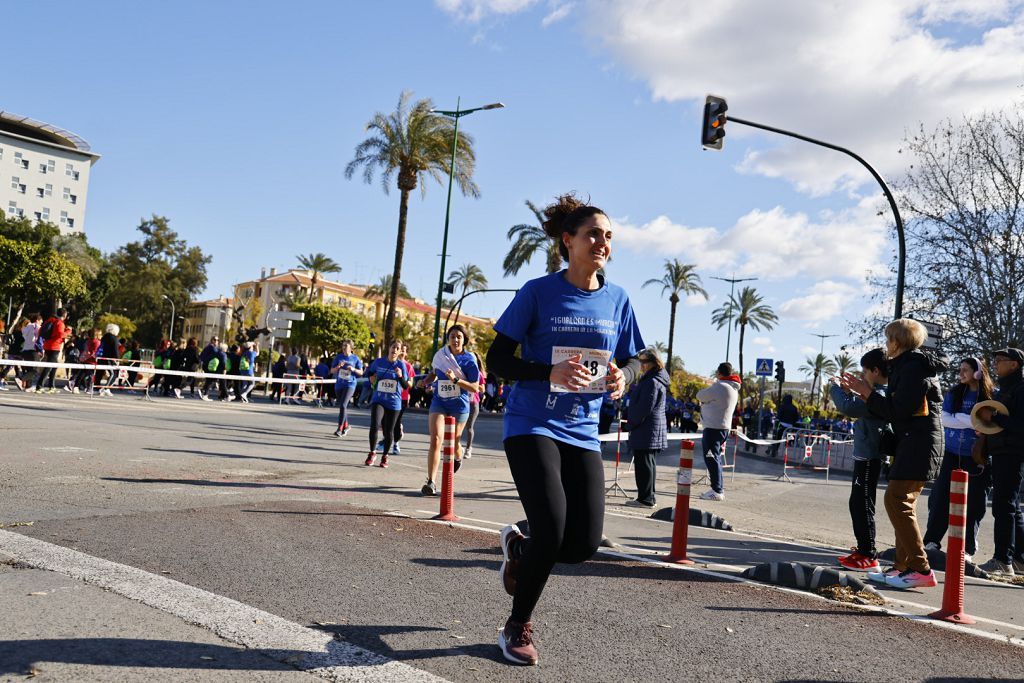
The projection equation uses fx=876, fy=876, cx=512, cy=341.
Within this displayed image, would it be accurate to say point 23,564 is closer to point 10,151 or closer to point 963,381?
point 963,381

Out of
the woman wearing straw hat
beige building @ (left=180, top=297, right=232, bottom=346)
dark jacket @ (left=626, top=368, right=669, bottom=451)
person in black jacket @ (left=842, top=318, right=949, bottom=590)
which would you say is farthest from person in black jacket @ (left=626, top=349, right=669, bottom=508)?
beige building @ (left=180, top=297, right=232, bottom=346)

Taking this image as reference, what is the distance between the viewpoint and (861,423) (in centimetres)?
688

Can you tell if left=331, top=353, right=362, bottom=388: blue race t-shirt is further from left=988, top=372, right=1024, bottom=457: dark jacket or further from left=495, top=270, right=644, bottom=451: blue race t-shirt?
left=495, top=270, right=644, bottom=451: blue race t-shirt

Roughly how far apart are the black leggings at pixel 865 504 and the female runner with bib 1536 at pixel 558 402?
341cm

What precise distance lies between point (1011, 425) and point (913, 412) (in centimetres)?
171

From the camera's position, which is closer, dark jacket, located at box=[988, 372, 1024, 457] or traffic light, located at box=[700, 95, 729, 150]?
dark jacket, located at box=[988, 372, 1024, 457]

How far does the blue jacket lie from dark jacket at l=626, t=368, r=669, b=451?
3.84m

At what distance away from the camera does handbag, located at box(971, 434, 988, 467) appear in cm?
720

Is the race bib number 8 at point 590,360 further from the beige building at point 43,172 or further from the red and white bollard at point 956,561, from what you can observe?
the beige building at point 43,172

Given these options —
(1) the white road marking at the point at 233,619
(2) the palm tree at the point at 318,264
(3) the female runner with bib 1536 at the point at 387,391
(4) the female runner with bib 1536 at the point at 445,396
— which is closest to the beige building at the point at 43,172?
(2) the palm tree at the point at 318,264

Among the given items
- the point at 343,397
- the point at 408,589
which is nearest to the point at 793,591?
the point at 408,589

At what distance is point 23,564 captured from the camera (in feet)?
15.4

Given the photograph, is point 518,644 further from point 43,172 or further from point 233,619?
point 43,172

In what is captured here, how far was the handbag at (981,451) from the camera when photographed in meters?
7.20
